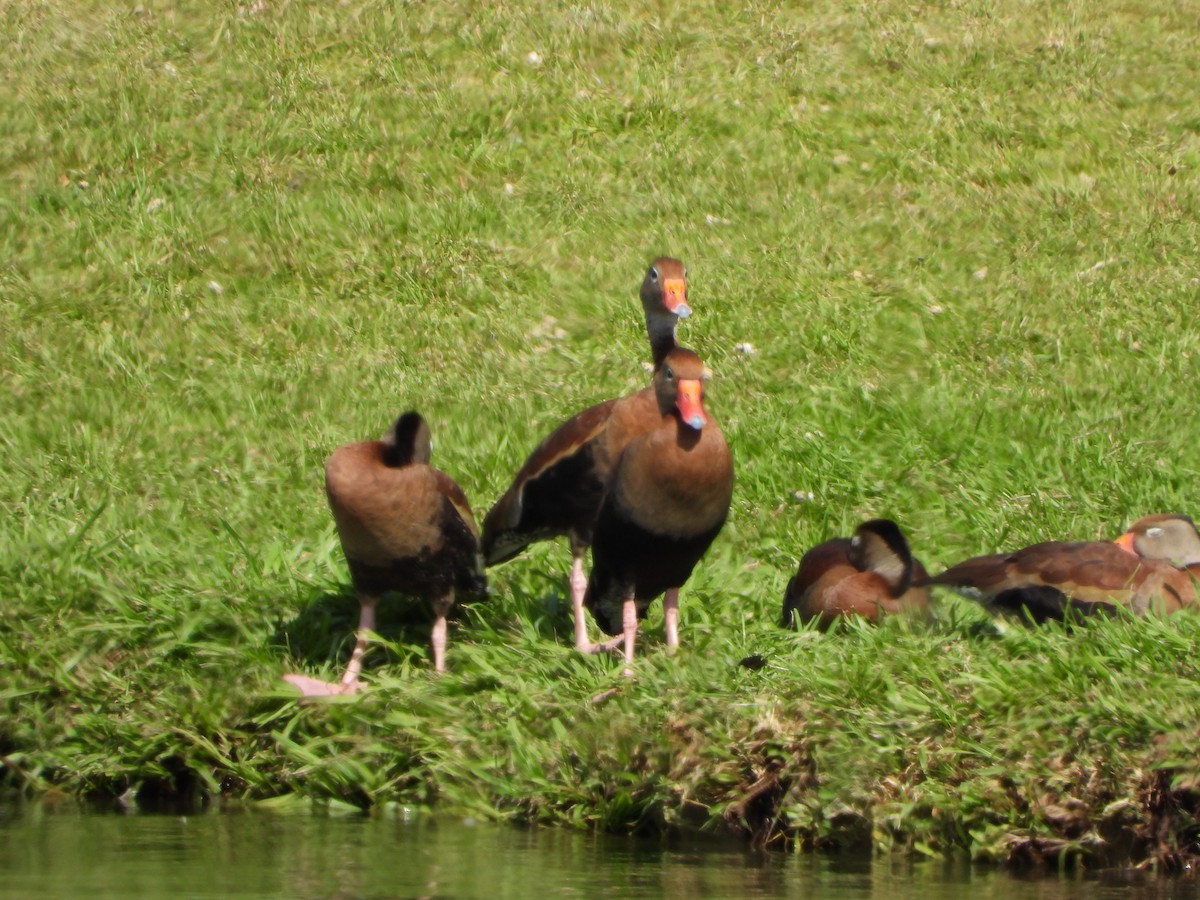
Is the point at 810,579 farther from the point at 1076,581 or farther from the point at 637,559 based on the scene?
the point at 1076,581

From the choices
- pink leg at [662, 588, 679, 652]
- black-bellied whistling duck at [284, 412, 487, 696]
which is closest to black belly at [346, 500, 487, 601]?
black-bellied whistling duck at [284, 412, 487, 696]

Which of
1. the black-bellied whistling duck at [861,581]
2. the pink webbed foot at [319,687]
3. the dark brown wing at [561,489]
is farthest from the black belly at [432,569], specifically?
the black-bellied whistling duck at [861,581]

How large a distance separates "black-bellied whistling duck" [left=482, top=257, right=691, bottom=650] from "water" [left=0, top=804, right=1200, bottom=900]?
127cm

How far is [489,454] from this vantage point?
7848 mm

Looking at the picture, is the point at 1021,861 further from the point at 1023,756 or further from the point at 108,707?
the point at 108,707

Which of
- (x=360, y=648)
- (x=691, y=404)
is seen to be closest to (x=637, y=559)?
(x=691, y=404)

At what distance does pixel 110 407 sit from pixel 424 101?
3.84m

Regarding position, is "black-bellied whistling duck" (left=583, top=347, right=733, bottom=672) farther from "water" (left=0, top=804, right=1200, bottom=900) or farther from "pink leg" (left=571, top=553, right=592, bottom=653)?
"water" (left=0, top=804, right=1200, bottom=900)

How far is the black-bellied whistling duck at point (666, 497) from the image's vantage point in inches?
221

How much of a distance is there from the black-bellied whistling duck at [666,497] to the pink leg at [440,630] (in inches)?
21.5

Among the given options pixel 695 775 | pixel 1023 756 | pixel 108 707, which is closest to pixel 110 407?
pixel 108 707

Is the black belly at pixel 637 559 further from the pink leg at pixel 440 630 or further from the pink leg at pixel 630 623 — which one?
the pink leg at pixel 440 630

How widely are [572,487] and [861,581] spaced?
1.07 metres

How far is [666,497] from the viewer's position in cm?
562
